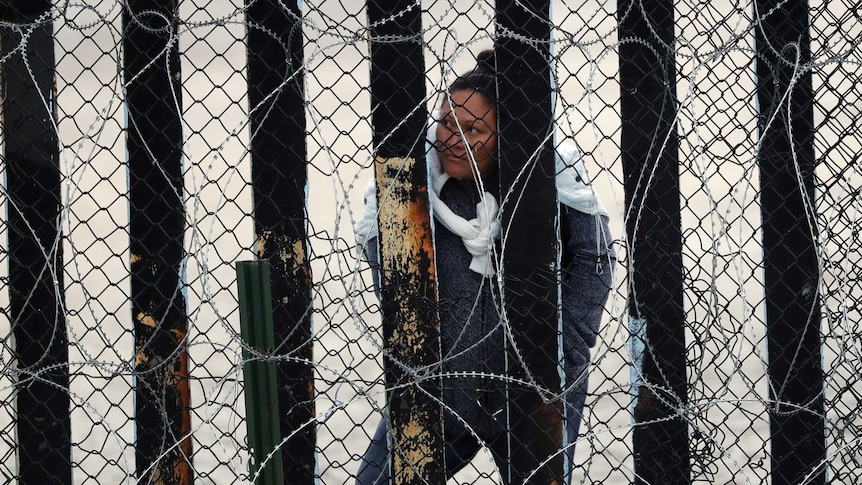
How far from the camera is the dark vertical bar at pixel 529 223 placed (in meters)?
2.37

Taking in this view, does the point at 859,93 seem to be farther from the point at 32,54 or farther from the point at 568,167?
the point at 32,54

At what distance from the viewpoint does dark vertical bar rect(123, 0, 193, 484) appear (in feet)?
7.81

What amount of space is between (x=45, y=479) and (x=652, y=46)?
196cm

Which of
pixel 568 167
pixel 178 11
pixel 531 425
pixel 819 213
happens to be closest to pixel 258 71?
pixel 178 11

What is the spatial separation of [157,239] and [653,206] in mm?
1289

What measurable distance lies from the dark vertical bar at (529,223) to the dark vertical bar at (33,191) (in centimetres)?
115

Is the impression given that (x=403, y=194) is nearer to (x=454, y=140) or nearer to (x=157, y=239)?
(x=454, y=140)

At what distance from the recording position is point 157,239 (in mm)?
2434

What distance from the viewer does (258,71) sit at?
2381mm

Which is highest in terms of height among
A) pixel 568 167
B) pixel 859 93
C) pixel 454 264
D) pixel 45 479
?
pixel 859 93

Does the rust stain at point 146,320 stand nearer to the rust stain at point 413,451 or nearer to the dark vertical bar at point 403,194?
the dark vertical bar at point 403,194

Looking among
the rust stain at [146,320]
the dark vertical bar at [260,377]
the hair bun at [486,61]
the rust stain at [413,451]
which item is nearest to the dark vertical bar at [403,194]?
the rust stain at [413,451]

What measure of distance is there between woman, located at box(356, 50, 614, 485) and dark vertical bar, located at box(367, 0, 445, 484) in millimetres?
57

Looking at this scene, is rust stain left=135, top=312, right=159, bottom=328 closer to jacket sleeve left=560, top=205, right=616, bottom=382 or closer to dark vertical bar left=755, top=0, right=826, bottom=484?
jacket sleeve left=560, top=205, right=616, bottom=382
